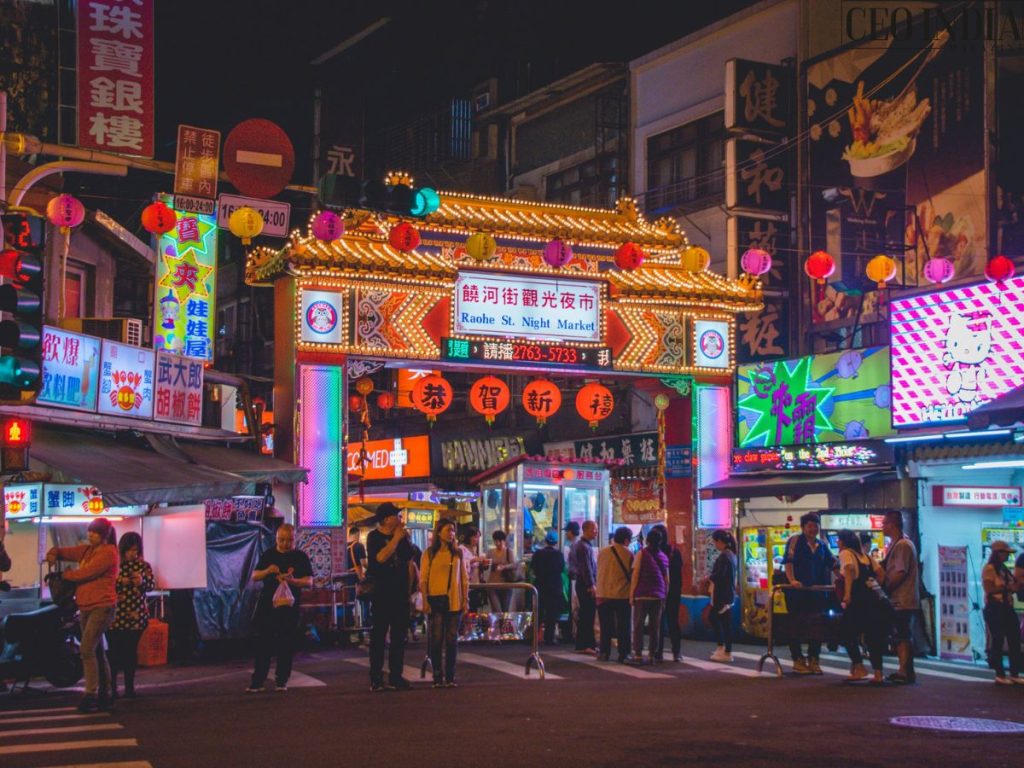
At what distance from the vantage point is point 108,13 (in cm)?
2116

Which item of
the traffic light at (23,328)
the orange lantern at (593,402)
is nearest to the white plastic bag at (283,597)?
the traffic light at (23,328)

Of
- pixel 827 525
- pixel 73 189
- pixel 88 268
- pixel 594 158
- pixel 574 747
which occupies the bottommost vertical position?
pixel 574 747

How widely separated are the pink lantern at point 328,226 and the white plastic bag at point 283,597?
770cm

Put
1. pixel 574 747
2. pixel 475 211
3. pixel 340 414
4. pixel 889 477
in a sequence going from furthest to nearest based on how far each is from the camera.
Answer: pixel 475 211 → pixel 340 414 → pixel 889 477 → pixel 574 747

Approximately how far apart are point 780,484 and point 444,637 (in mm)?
9533

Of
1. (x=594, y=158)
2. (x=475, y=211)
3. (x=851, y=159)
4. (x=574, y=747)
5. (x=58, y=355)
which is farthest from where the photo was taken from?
(x=594, y=158)

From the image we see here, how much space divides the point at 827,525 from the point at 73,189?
17.2m

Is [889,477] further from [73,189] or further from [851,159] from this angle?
[73,189]

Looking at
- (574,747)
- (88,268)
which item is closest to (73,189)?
(88,268)

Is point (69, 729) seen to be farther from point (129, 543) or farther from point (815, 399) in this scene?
point (815, 399)

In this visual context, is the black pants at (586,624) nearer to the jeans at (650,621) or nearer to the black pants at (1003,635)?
the jeans at (650,621)

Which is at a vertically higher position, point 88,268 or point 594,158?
point 594,158

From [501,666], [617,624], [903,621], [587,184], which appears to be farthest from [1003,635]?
[587,184]

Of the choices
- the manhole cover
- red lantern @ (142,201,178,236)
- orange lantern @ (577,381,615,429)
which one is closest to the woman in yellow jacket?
the manhole cover
